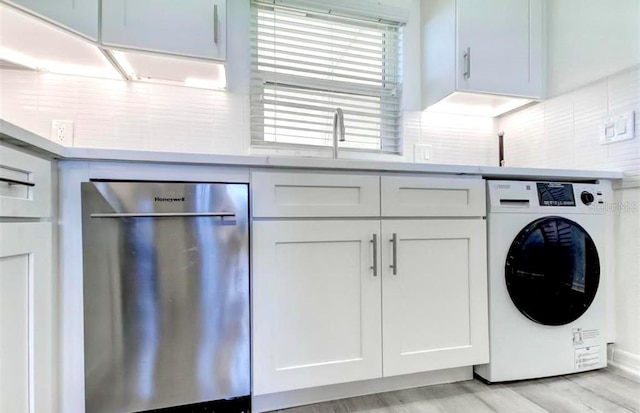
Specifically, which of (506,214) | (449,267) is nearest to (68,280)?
(449,267)

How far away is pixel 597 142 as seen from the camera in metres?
1.71

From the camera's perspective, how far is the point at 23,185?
88 centimetres

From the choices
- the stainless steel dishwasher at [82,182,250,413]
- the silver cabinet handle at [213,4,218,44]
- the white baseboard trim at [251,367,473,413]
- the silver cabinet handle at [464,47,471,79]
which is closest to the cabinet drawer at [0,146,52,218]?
the stainless steel dishwasher at [82,182,250,413]

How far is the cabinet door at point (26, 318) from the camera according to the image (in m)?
0.79

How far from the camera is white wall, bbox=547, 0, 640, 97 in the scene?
1.59 meters

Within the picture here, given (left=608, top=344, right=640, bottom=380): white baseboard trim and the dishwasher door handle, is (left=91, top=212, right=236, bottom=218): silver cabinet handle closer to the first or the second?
the dishwasher door handle

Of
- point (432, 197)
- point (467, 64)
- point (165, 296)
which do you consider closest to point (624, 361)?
point (432, 197)

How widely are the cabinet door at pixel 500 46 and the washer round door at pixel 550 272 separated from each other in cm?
88

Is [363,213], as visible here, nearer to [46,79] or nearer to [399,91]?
[399,91]

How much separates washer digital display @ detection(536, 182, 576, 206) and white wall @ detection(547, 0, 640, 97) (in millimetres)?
698

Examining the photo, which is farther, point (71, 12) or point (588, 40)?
point (588, 40)

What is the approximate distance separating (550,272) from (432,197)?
68cm

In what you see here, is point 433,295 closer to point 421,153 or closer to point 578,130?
point 421,153

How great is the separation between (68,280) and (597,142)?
251 centimetres
